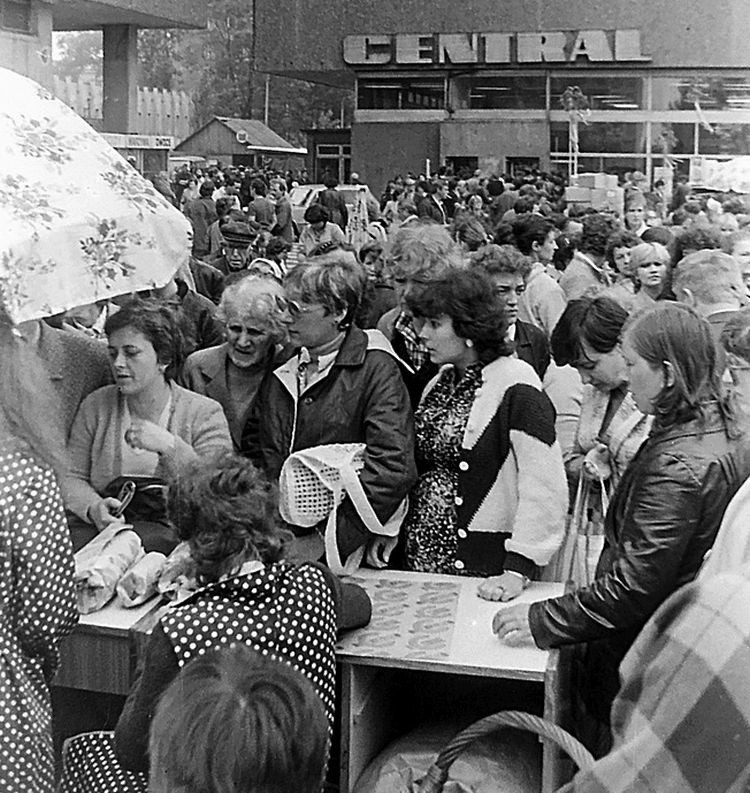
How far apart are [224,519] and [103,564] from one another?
2.14ft

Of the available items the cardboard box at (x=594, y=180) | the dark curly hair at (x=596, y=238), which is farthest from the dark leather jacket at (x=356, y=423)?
the cardboard box at (x=594, y=180)

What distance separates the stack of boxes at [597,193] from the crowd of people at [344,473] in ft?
18.9

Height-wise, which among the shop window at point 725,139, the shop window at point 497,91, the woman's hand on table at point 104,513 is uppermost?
the shop window at point 497,91

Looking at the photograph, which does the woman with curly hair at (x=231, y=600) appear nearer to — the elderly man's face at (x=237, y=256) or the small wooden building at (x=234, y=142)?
the small wooden building at (x=234, y=142)

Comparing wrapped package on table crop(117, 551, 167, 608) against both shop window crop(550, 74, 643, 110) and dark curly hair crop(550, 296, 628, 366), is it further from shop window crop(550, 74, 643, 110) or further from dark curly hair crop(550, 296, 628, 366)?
shop window crop(550, 74, 643, 110)

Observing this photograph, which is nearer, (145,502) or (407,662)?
(407,662)

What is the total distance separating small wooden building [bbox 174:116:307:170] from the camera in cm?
570

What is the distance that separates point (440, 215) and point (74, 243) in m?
6.36

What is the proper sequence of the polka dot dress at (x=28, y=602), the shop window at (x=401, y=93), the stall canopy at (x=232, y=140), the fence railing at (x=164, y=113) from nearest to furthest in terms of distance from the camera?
the polka dot dress at (x=28, y=602), the fence railing at (x=164, y=113), the stall canopy at (x=232, y=140), the shop window at (x=401, y=93)

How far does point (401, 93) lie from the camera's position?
852 cm

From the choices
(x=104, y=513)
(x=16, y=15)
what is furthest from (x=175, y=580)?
(x=16, y=15)

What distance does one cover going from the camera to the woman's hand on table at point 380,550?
3363mm

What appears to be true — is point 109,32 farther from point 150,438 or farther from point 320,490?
point 320,490

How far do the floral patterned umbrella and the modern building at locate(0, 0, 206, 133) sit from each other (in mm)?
507
